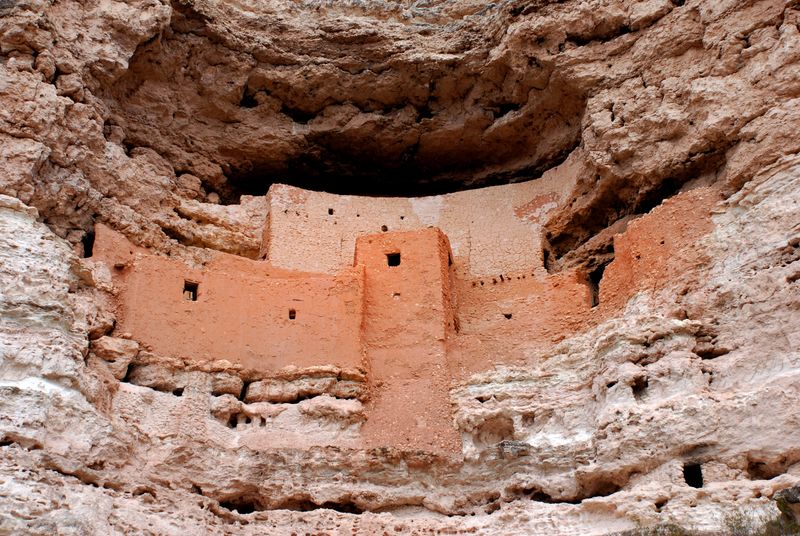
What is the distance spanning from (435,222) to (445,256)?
1765 millimetres

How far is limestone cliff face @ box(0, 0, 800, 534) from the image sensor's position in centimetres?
1145

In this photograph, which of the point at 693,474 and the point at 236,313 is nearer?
the point at 693,474

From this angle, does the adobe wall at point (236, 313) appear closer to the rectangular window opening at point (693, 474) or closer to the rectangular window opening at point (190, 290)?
the rectangular window opening at point (190, 290)

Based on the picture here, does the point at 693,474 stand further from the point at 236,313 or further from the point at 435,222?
the point at 435,222

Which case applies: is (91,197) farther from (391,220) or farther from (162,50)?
(391,220)

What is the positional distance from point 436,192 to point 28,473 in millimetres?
10022

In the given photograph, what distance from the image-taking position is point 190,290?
1427 cm

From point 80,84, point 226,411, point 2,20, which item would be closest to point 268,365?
point 226,411

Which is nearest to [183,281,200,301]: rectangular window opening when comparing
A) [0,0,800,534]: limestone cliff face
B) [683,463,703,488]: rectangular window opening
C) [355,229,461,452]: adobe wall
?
[0,0,800,534]: limestone cliff face

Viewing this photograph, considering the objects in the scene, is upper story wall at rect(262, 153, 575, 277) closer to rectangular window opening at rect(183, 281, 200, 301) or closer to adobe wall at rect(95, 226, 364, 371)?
adobe wall at rect(95, 226, 364, 371)

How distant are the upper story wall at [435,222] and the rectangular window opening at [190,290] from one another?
1.82 metres

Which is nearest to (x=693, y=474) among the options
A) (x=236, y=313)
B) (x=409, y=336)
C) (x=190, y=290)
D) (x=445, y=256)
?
(x=409, y=336)

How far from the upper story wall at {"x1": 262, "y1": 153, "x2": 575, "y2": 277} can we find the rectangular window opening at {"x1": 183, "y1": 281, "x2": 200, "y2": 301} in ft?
5.97

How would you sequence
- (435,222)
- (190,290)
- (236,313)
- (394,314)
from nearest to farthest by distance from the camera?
(236,313)
(190,290)
(394,314)
(435,222)
